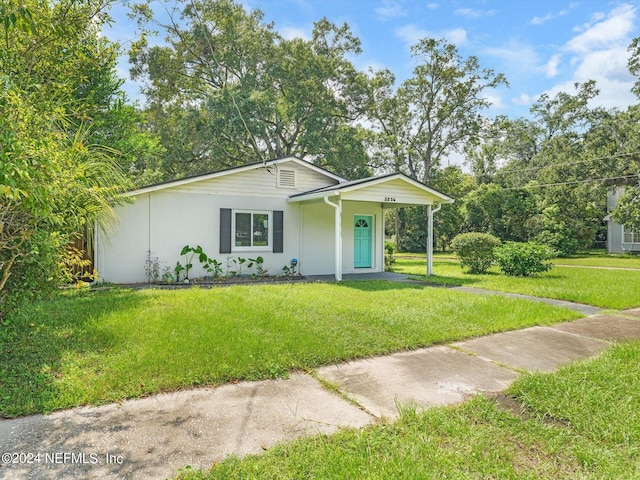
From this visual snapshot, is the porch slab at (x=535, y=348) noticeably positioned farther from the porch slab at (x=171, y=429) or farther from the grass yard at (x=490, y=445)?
the porch slab at (x=171, y=429)

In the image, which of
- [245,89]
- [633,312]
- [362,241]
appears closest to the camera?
[633,312]

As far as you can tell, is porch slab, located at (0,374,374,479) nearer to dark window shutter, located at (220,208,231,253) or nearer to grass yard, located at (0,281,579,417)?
grass yard, located at (0,281,579,417)

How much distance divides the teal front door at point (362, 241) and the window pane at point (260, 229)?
3.12 m

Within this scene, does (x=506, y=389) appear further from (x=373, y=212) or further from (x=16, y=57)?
(x=373, y=212)

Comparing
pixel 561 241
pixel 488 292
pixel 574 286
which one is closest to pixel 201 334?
pixel 488 292

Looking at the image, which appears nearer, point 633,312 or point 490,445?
point 490,445

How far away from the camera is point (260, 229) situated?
11898 millimetres

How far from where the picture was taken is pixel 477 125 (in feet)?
77.5

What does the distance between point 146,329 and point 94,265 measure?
596cm

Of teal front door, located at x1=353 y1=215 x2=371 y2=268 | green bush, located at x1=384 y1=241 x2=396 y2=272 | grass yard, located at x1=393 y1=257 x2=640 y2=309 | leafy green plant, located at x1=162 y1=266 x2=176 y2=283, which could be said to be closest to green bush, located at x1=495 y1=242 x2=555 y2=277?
grass yard, located at x1=393 y1=257 x2=640 y2=309

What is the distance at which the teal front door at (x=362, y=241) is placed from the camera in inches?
523

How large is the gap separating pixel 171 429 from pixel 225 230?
8.80m

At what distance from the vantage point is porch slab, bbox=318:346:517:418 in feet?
11.0

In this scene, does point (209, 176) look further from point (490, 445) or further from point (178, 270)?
point (490, 445)
